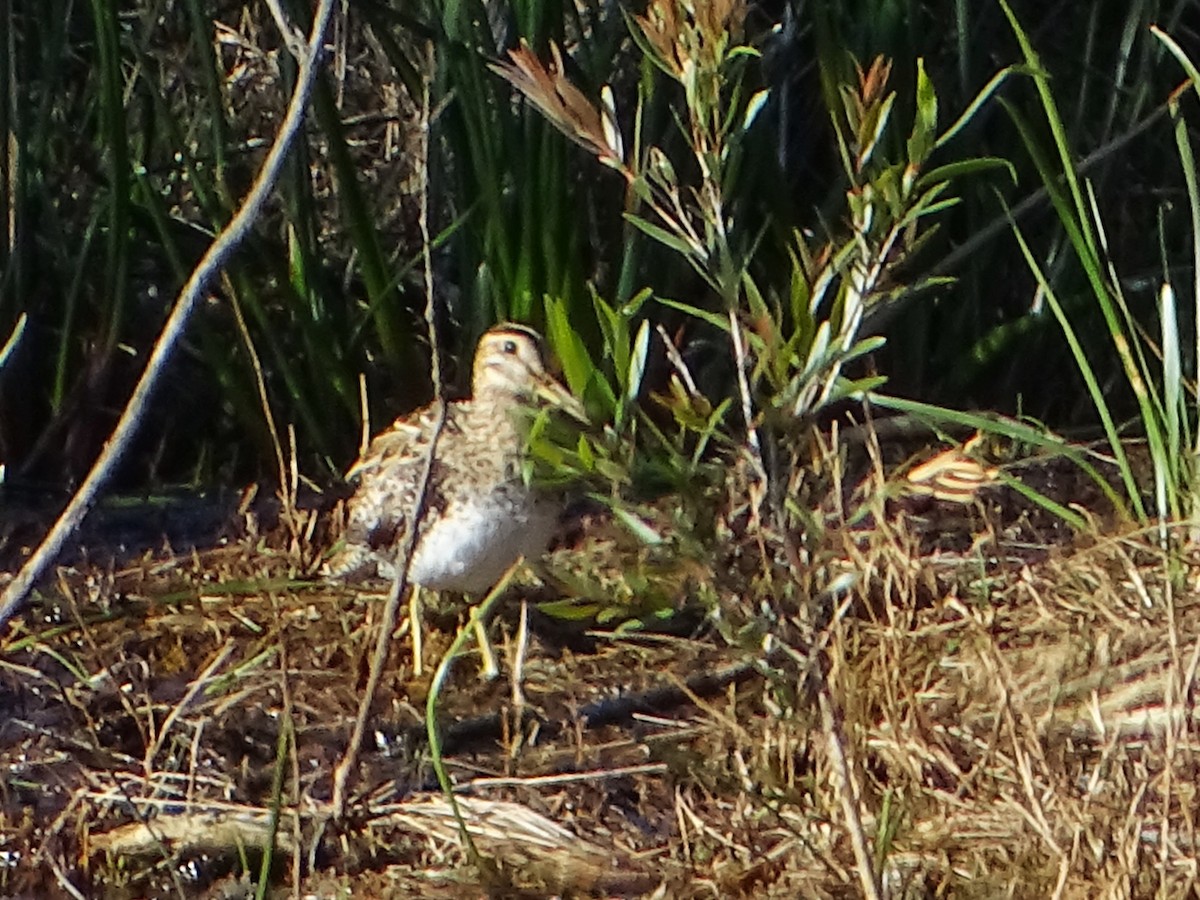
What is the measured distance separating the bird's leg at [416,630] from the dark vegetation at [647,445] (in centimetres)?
4

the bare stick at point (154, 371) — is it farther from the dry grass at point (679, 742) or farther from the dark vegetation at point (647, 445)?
the dry grass at point (679, 742)

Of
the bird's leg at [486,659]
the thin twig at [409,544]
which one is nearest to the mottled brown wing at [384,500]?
the bird's leg at [486,659]

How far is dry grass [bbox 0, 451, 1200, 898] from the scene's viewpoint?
280 centimetres

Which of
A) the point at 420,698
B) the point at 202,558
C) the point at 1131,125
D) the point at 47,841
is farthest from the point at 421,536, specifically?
the point at 1131,125

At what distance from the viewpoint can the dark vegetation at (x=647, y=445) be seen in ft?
8.71

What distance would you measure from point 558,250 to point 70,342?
1.21 m

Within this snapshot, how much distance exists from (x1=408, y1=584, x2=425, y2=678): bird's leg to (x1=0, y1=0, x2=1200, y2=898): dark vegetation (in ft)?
0.13

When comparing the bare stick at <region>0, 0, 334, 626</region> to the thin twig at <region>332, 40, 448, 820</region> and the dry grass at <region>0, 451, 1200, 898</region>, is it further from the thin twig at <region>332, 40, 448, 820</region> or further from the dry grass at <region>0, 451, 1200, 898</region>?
the dry grass at <region>0, 451, 1200, 898</region>

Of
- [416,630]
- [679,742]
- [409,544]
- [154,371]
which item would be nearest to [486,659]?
[416,630]

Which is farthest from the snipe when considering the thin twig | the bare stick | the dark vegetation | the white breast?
the bare stick

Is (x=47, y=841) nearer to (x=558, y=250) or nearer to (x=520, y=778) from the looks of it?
(x=520, y=778)

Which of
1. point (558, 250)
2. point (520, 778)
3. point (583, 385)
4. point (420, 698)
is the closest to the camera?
point (583, 385)

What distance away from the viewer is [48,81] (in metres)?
4.63

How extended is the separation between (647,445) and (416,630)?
1.16 metres
